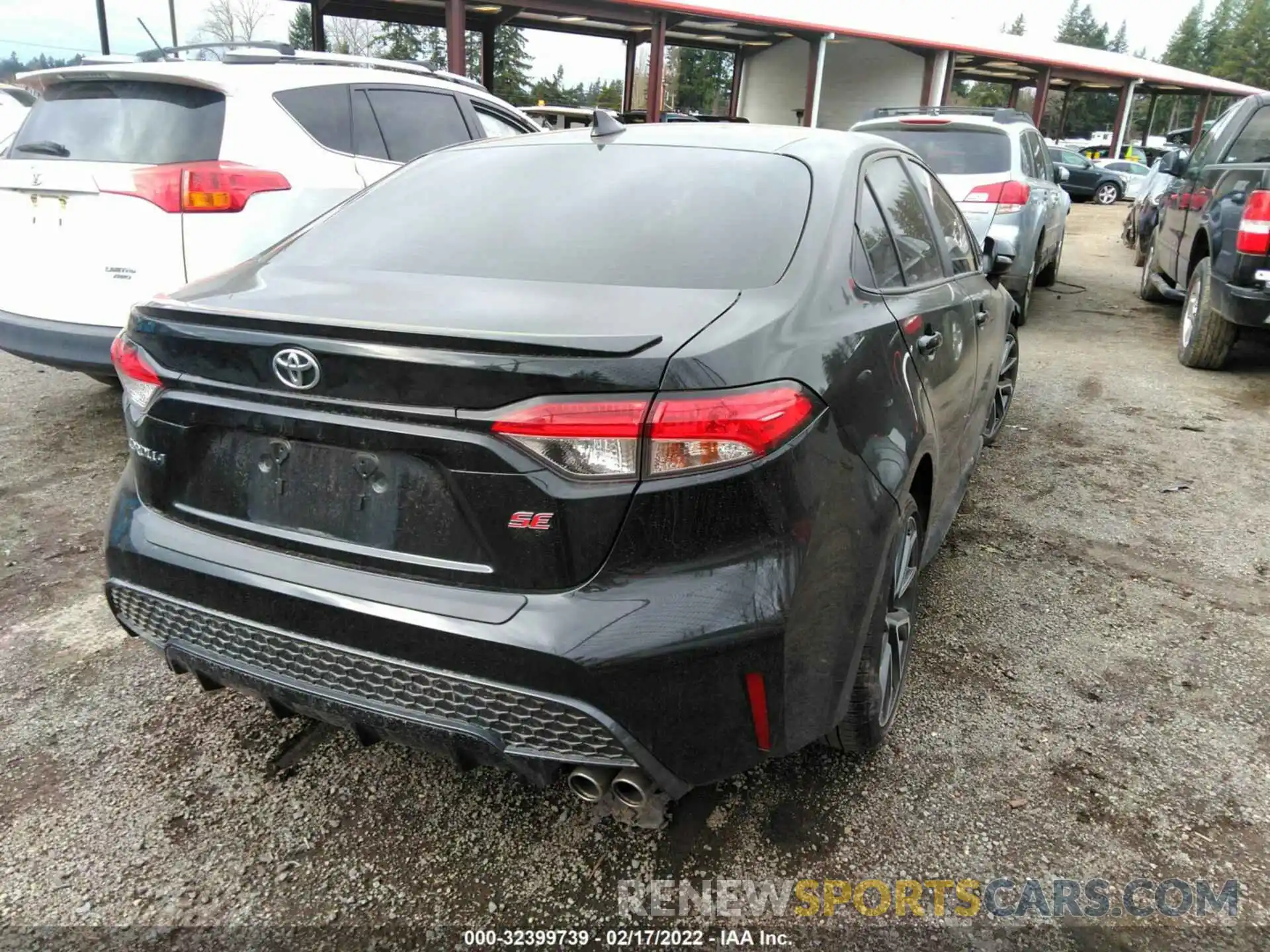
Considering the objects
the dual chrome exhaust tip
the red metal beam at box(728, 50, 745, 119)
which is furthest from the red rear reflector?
the red metal beam at box(728, 50, 745, 119)

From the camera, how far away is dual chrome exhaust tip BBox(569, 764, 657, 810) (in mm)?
1771

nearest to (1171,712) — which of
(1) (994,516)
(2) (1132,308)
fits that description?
(1) (994,516)

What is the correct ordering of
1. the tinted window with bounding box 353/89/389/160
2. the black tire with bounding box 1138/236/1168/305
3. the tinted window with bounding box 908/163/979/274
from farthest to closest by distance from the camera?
the black tire with bounding box 1138/236/1168/305 → the tinted window with bounding box 353/89/389/160 → the tinted window with bounding box 908/163/979/274

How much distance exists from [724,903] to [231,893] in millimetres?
1090

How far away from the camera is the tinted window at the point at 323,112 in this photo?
4.56 m

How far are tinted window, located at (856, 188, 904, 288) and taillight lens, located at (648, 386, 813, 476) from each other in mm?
867

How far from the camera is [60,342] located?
13.3 ft

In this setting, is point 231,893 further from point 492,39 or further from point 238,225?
point 492,39

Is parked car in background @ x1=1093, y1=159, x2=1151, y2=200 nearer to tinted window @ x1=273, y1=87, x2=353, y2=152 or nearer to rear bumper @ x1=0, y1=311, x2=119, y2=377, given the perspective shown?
tinted window @ x1=273, y1=87, x2=353, y2=152

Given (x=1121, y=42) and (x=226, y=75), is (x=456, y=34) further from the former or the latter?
(x=1121, y=42)

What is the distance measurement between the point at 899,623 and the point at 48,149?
4486mm

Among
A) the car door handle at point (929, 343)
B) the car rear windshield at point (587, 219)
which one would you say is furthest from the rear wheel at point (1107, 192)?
the car rear windshield at point (587, 219)

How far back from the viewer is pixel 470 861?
2104 millimetres

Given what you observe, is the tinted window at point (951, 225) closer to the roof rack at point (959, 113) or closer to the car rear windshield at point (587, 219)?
the car rear windshield at point (587, 219)
